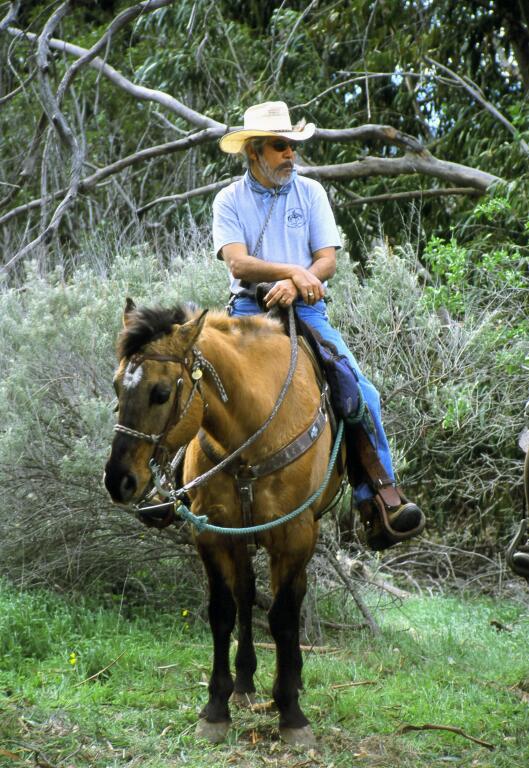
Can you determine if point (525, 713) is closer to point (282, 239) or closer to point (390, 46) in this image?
point (282, 239)

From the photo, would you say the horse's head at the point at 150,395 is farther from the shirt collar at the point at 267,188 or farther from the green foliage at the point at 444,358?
the green foliage at the point at 444,358

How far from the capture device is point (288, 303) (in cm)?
515

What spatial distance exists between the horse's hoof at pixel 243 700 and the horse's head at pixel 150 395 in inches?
72.7

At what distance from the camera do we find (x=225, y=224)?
5375 mm

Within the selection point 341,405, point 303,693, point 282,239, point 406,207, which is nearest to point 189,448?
point 341,405

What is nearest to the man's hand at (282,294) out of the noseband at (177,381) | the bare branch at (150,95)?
the noseband at (177,381)

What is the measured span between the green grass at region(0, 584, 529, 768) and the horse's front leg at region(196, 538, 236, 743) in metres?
0.10

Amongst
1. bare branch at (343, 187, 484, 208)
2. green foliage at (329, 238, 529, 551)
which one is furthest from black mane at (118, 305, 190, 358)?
bare branch at (343, 187, 484, 208)

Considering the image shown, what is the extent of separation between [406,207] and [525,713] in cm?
757

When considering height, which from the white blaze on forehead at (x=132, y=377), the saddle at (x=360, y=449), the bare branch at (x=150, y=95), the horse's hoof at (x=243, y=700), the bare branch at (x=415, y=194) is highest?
the bare branch at (x=150, y=95)

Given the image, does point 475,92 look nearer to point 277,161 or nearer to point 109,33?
point 109,33

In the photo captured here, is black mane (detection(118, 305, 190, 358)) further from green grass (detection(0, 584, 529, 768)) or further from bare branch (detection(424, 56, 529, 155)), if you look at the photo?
bare branch (detection(424, 56, 529, 155))

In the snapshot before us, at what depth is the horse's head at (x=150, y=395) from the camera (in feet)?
13.7

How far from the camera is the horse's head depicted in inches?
164
